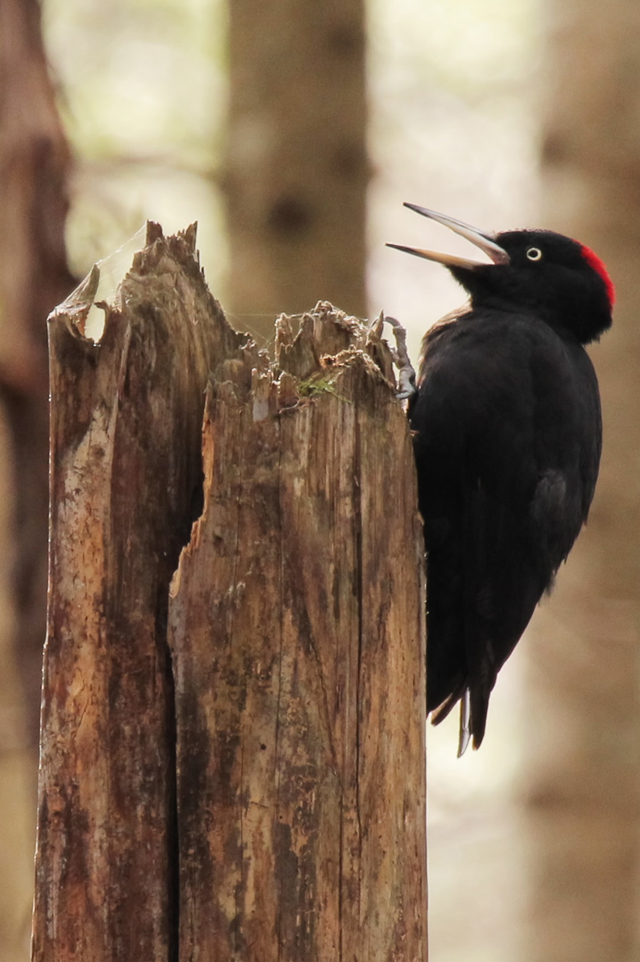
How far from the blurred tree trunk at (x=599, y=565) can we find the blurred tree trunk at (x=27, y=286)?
3004 mm

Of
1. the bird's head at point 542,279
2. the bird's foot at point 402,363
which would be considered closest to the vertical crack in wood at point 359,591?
the bird's foot at point 402,363

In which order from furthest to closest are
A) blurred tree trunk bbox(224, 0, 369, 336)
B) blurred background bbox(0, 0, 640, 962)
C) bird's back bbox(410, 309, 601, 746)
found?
blurred tree trunk bbox(224, 0, 369, 336)
blurred background bbox(0, 0, 640, 962)
bird's back bbox(410, 309, 601, 746)

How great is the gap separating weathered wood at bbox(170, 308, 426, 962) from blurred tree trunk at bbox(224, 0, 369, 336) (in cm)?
290

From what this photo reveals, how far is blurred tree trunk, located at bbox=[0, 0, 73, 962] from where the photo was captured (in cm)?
367

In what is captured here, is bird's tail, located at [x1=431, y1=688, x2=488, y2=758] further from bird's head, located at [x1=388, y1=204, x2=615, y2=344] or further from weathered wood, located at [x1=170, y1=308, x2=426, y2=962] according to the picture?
bird's head, located at [x1=388, y1=204, x2=615, y2=344]

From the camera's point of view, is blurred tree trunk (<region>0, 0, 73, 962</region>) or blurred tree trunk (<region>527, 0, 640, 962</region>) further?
blurred tree trunk (<region>527, 0, 640, 962</region>)

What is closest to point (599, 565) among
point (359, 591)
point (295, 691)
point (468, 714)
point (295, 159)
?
point (295, 159)

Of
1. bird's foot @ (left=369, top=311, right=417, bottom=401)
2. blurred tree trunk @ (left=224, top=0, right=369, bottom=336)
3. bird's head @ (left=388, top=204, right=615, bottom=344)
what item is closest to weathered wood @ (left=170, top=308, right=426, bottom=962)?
bird's foot @ (left=369, top=311, right=417, bottom=401)

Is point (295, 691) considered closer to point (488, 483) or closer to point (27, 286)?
point (488, 483)

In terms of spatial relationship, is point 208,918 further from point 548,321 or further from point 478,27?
point 478,27

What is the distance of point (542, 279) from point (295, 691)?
210cm

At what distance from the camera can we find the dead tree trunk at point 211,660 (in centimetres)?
208

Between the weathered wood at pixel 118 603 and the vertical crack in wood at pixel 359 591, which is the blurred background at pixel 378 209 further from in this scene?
the vertical crack in wood at pixel 359 591

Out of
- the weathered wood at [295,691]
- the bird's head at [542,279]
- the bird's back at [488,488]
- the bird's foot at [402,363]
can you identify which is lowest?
the weathered wood at [295,691]
